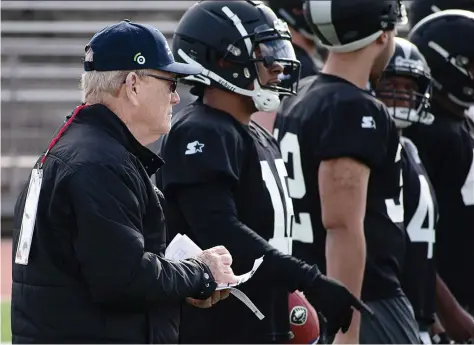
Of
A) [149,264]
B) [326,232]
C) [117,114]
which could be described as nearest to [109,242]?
[149,264]

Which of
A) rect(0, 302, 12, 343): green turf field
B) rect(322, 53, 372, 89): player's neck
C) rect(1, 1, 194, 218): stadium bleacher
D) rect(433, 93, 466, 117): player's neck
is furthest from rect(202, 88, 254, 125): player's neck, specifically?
rect(1, 1, 194, 218): stadium bleacher

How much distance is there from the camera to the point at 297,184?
492cm

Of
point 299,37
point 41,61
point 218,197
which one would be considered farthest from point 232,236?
point 41,61

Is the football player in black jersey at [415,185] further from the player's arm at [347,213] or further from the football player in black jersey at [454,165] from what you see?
the player's arm at [347,213]

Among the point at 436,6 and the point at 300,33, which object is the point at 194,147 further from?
the point at 436,6

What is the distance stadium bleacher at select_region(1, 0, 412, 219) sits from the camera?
43.8ft

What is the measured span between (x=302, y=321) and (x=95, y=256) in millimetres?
1601

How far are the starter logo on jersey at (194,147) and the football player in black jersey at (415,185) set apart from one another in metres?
1.29

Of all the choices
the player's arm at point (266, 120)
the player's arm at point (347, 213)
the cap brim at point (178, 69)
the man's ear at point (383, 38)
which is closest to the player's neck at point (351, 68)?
the man's ear at point (383, 38)

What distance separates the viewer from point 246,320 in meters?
4.35

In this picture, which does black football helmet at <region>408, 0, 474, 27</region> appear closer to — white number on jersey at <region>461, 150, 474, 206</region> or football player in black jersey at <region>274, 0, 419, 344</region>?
white number on jersey at <region>461, 150, 474, 206</region>

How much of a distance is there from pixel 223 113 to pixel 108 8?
11769mm

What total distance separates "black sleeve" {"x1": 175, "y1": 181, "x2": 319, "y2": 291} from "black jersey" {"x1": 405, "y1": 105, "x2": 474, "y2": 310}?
179cm

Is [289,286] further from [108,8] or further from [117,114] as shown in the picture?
[108,8]
